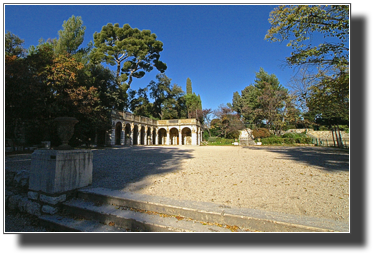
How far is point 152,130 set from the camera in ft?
116

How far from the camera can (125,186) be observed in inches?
169

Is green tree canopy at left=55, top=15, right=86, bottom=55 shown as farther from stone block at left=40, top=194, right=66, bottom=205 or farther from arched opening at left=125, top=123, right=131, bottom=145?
stone block at left=40, top=194, right=66, bottom=205

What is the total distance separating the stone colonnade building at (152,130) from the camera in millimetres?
27053

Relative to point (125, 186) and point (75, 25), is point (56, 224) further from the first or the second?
point (75, 25)

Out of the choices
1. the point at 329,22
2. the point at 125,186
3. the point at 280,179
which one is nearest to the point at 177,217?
the point at 125,186

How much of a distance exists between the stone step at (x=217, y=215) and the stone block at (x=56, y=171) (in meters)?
0.64

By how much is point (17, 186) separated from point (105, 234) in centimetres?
344

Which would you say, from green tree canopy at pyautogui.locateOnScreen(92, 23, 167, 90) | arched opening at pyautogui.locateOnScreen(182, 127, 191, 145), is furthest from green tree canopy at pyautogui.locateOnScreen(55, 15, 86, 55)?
arched opening at pyautogui.locateOnScreen(182, 127, 191, 145)

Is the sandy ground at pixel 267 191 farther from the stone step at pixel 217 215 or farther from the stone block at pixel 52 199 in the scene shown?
the stone block at pixel 52 199

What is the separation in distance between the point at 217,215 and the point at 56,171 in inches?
124

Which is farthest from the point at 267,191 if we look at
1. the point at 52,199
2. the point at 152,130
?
the point at 152,130

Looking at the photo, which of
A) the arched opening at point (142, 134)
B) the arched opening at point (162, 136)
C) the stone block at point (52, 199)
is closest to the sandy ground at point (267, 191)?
the stone block at point (52, 199)

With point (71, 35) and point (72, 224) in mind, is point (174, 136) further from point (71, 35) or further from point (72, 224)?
point (72, 224)

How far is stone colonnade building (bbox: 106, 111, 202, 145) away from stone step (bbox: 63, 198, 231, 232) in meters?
22.9
